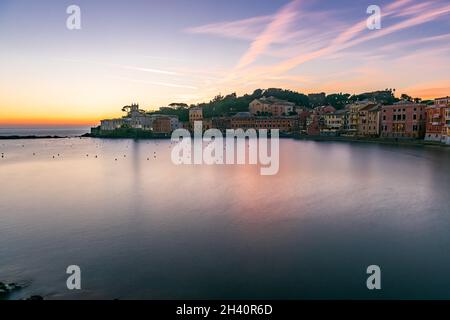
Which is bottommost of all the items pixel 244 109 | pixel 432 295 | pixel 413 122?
pixel 432 295

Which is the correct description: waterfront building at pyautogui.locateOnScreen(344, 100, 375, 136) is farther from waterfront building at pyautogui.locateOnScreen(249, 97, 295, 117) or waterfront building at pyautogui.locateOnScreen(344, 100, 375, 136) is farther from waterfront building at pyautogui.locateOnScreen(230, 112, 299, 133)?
waterfront building at pyautogui.locateOnScreen(249, 97, 295, 117)

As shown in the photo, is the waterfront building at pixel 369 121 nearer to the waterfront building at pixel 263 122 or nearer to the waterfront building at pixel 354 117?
the waterfront building at pixel 354 117

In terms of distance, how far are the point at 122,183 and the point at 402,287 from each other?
50.6 feet

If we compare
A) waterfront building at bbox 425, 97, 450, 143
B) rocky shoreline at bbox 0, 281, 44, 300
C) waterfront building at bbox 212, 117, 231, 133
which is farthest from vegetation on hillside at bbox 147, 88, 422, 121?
rocky shoreline at bbox 0, 281, 44, 300

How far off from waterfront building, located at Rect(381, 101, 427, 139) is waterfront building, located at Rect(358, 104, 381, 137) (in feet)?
9.05

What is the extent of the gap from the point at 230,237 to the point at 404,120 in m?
36.9

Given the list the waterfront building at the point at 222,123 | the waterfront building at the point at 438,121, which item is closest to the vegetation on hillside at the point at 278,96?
the waterfront building at the point at 222,123

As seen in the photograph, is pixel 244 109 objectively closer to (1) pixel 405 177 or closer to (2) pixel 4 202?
(1) pixel 405 177

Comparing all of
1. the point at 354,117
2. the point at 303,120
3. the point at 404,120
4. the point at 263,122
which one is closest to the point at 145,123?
the point at 263,122

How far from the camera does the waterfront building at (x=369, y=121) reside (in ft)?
143

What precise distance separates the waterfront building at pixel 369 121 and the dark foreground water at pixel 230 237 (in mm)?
27665

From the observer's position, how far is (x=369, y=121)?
45531 millimetres

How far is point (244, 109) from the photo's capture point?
8481 cm
